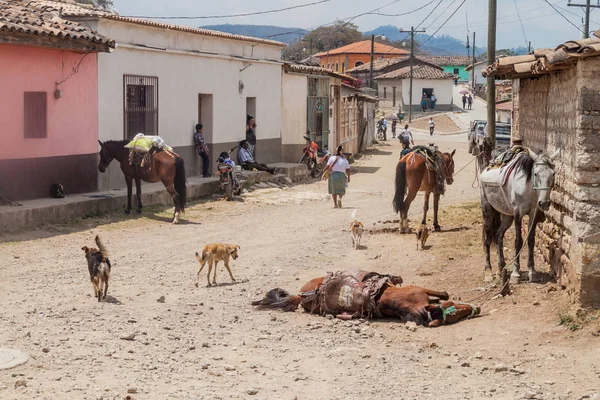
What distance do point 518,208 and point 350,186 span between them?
15.5m

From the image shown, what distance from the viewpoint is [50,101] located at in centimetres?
1891

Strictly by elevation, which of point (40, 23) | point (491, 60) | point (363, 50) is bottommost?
point (491, 60)

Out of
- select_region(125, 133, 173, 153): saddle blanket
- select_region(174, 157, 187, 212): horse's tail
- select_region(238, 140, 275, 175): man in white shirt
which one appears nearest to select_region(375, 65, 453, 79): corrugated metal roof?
select_region(238, 140, 275, 175): man in white shirt

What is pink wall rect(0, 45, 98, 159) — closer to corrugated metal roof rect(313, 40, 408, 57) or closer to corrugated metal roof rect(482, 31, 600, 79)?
corrugated metal roof rect(482, 31, 600, 79)

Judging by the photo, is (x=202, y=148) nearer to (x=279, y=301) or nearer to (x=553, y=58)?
(x=279, y=301)

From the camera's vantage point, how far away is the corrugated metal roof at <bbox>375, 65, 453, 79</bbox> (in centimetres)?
7756

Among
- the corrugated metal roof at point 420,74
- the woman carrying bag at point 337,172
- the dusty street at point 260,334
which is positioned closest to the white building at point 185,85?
the woman carrying bag at point 337,172

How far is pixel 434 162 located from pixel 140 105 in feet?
25.6

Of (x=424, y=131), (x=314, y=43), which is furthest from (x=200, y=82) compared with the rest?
(x=314, y=43)

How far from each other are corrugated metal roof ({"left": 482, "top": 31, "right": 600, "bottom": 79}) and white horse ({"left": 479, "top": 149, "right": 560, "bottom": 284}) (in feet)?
3.22

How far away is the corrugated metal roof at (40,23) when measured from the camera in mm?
17216

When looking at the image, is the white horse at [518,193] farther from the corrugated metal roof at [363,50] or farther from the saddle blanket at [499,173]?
the corrugated metal roof at [363,50]

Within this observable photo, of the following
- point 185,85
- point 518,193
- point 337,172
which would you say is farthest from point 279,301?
point 185,85

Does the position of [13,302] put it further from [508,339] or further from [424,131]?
[424,131]
